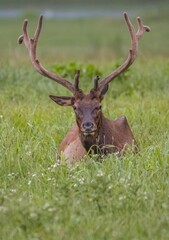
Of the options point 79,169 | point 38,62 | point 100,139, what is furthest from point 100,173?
point 38,62

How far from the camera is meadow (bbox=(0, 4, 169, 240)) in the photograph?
5.92 m

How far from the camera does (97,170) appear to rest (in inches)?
279

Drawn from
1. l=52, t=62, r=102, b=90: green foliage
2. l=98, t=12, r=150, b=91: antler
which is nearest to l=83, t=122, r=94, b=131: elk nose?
l=98, t=12, r=150, b=91: antler

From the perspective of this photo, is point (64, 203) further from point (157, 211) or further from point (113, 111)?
point (113, 111)

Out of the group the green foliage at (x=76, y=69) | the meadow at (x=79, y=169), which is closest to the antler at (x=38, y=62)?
the meadow at (x=79, y=169)

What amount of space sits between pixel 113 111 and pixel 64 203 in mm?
3937

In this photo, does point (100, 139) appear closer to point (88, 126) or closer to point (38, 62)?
point (88, 126)

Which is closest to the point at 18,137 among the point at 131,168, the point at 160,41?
the point at 131,168

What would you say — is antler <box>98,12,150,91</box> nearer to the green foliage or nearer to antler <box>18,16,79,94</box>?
Answer: antler <box>18,16,79,94</box>

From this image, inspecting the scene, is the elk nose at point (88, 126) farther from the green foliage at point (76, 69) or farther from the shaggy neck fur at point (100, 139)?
the green foliage at point (76, 69)

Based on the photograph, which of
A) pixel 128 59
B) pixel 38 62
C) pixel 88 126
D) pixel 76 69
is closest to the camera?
pixel 88 126

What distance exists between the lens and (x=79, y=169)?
24.2 ft

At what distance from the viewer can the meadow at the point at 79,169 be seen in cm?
592

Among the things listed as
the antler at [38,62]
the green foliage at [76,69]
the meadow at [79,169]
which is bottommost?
the meadow at [79,169]
